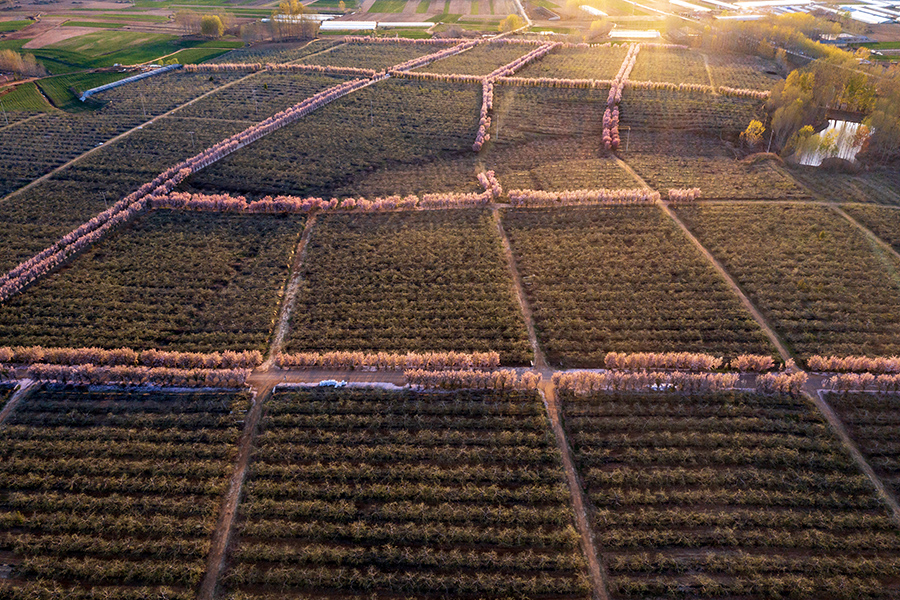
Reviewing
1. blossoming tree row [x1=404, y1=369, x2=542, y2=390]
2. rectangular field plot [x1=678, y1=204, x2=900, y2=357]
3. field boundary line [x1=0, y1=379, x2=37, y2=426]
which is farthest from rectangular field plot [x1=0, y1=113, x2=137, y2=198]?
rectangular field plot [x1=678, y1=204, x2=900, y2=357]

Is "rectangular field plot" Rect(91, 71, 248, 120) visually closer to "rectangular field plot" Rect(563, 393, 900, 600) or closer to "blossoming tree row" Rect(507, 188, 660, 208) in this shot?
"blossoming tree row" Rect(507, 188, 660, 208)

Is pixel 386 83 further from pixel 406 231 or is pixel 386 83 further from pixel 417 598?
pixel 417 598

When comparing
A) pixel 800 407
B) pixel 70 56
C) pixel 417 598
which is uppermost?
pixel 70 56

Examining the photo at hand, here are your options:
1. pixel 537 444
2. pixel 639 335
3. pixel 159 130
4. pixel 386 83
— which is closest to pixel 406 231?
pixel 639 335

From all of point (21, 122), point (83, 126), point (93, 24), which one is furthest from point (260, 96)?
point (93, 24)

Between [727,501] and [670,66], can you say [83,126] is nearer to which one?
[727,501]

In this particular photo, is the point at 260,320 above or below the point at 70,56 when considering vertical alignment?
below
